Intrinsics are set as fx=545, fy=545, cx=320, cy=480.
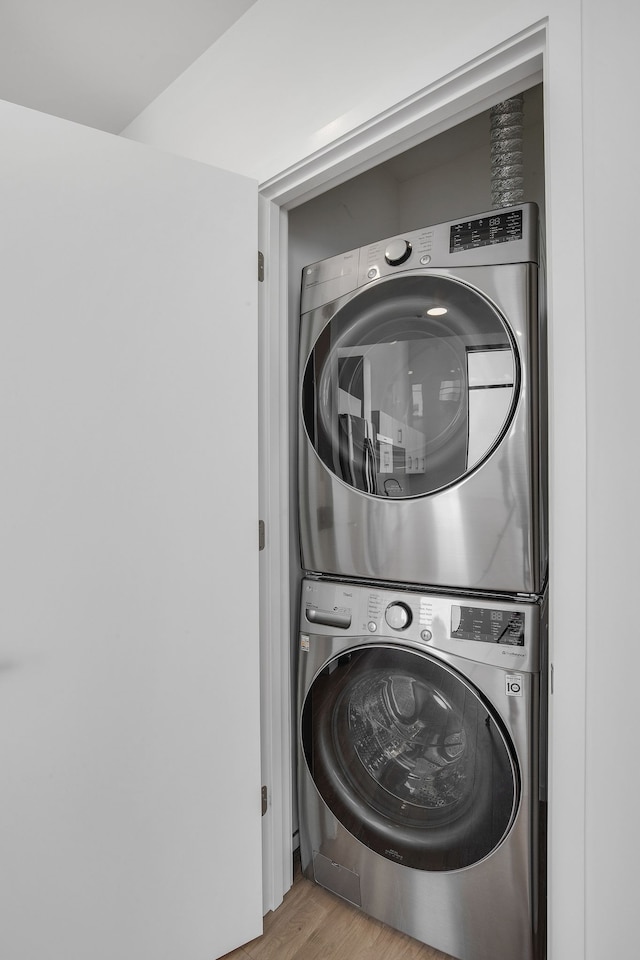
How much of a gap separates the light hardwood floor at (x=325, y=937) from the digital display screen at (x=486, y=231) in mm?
1764

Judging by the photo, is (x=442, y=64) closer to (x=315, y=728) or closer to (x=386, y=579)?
(x=386, y=579)

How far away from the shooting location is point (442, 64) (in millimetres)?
1150

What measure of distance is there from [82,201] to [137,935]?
1.69 metres

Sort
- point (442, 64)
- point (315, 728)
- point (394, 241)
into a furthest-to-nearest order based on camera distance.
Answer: point (315, 728)
point (394, 241)
point (442, 64)

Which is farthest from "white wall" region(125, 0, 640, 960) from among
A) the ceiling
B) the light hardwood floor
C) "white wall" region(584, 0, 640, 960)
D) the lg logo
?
the ceiling

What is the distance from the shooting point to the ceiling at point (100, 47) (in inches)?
61.1

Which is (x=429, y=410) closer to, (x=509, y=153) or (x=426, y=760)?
(x=509, y=153)

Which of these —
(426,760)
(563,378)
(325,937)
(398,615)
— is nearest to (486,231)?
(563,378)

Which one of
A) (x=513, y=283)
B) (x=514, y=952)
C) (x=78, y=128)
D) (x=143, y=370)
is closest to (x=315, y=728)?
(x=514, y=952)

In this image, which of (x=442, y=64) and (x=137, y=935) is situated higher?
(x=442, y=64)

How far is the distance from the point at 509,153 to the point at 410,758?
163 centimetres

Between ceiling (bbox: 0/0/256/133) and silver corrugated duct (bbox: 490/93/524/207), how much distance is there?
0.81m

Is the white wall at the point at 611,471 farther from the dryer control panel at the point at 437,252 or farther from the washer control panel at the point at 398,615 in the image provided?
the washer control panel at the point at 398,615

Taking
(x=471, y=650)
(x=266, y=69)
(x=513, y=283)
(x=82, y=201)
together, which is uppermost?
(x=266, y=69)
